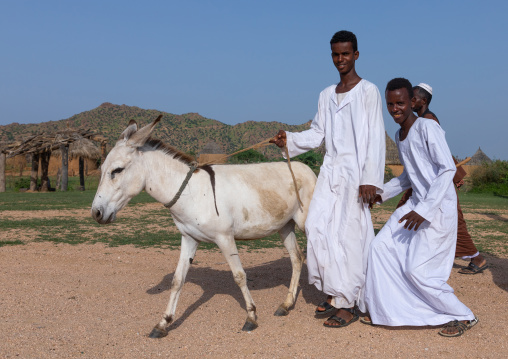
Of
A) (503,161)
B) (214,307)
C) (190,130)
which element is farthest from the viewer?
(190,130)

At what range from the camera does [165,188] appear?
14.8 ft

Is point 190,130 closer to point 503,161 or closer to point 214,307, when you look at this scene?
point 503,161

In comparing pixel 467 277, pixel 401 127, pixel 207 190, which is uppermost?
pixel 401 127

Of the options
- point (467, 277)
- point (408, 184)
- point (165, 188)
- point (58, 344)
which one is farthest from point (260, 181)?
point (467, 277)

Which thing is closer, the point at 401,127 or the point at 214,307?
the point at 401,127

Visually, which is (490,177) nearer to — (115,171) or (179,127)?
(115,171)

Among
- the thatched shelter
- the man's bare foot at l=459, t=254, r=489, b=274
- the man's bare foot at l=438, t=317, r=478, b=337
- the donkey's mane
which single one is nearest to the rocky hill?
the thatched shelter

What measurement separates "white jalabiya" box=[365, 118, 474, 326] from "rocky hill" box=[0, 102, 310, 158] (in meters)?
62.0

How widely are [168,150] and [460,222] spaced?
436 cm

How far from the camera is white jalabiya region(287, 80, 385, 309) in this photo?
181 inches

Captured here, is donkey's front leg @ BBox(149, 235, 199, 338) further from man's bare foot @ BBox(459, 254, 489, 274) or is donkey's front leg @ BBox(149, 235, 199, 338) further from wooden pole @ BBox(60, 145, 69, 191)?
wooden pole @ BBox(60, 145, 69, 191)

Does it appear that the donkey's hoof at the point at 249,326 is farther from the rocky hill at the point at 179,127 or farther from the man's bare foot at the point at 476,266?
the rocky hill at the point at 179,127

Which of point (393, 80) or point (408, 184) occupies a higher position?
point (393, 80)

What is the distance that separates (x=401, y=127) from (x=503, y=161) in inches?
1202
